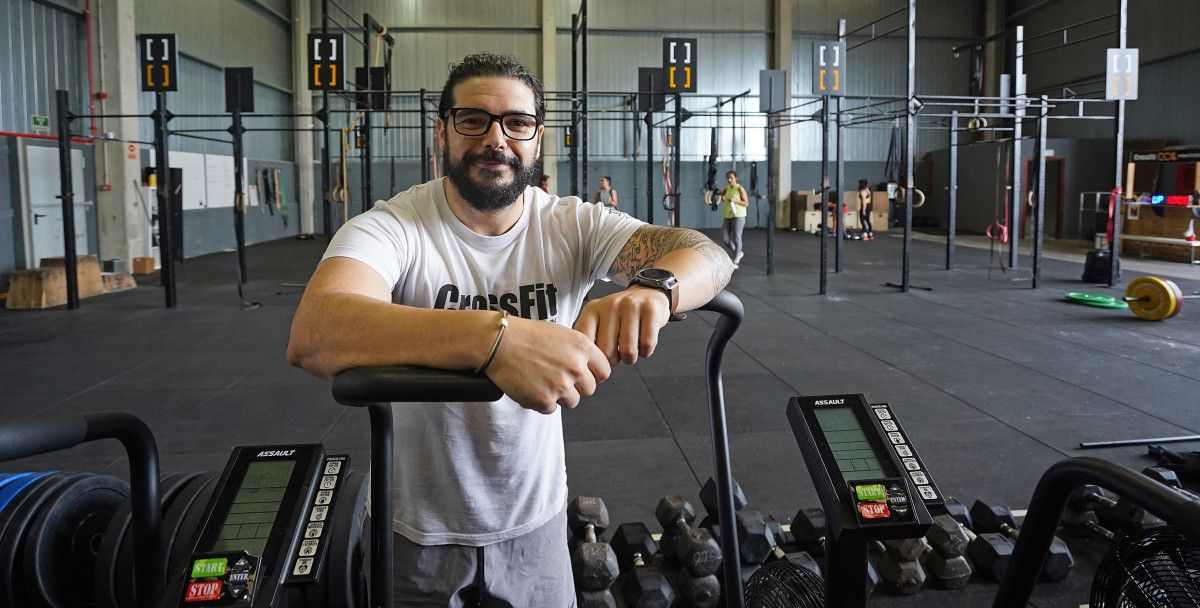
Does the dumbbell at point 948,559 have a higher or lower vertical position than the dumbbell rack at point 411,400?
lower

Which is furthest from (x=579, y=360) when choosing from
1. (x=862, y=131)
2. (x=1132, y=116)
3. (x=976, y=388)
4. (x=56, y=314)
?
(x=862, y=131)

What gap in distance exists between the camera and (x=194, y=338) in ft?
22.0

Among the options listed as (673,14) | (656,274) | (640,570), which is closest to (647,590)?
(640,570)

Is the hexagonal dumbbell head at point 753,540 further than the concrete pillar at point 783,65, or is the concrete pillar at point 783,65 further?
the concrete pillar at point 783,65

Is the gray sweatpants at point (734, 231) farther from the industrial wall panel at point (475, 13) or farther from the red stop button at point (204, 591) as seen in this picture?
the red stop button at point (204, 591)

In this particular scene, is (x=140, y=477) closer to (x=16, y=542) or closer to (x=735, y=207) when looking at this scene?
(x=16, y=542)

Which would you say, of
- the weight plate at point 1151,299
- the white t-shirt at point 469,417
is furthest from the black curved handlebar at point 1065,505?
the weight plate at point 1151,299

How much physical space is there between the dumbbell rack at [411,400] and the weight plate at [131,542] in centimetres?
55

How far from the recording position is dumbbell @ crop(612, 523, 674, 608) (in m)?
2.31

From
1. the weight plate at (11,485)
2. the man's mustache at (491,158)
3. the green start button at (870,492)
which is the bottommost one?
the weight plate at (11,485)

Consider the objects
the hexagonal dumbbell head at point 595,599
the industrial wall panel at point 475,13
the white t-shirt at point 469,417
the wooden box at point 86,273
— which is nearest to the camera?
the white t-shirt at point 469,417

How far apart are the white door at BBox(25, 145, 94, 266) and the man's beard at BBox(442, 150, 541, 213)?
386 inches

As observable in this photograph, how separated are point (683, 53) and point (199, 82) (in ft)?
29.9

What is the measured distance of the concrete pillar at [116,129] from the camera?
10.7 meters
